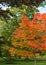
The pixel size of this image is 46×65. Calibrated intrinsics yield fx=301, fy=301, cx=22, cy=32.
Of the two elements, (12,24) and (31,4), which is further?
(12,24)

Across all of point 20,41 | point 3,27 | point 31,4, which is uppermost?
point 3,27

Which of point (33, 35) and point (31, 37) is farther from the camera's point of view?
point (31, 37)

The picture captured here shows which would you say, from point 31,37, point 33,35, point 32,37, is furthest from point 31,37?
point 33,35

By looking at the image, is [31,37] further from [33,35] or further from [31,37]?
[33,35]

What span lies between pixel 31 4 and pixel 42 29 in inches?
422

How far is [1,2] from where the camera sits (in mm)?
20984

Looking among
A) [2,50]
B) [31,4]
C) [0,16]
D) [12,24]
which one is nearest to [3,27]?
[12,24]

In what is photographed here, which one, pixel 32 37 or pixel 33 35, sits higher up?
pixel 33 35

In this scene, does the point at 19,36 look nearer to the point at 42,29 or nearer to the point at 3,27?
the point at 42,29

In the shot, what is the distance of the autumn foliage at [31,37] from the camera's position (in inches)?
1200

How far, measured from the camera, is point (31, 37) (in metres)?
30.7

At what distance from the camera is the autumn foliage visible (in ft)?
100

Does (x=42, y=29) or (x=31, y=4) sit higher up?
(x=42, y=29)

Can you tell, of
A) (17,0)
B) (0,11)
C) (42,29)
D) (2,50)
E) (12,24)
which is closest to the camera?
(17,0)
